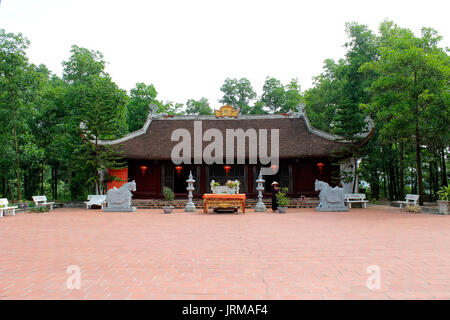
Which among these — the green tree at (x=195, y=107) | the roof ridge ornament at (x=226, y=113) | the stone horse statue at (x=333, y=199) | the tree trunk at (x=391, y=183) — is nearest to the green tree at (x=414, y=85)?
the stone horse statue at (x=333, y=199)

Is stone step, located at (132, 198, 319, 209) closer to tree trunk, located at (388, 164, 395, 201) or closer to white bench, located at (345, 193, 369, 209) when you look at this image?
white bench, located at (345, 193, 369, 209)

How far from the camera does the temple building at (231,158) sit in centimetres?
1753

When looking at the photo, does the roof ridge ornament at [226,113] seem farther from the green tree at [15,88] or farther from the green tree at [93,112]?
the green tree at [15,88]

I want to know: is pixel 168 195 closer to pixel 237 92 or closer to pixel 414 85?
pixel 414 85

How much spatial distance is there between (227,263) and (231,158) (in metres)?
13.0

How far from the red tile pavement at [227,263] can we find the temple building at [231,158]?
984 cm

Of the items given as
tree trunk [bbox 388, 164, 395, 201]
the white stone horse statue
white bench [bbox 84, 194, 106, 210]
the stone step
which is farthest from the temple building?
tree trunk [bbox 388, 164, 395, 201]

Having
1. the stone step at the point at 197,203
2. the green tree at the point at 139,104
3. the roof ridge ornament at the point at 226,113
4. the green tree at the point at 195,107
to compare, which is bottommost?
the stone step at the point at 197,203

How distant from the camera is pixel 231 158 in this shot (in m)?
17.6

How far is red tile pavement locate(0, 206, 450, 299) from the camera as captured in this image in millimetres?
3465

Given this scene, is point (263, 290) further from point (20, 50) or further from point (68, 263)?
point (20, 50)

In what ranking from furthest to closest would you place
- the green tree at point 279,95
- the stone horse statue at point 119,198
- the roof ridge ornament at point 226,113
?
the green tree at point 279,95, the roof ridge ornament at point 226,113, the stone horse statue at point 119,198

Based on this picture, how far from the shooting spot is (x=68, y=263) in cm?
476

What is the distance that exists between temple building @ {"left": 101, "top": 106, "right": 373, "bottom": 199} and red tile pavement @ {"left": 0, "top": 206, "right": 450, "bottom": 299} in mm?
9836
